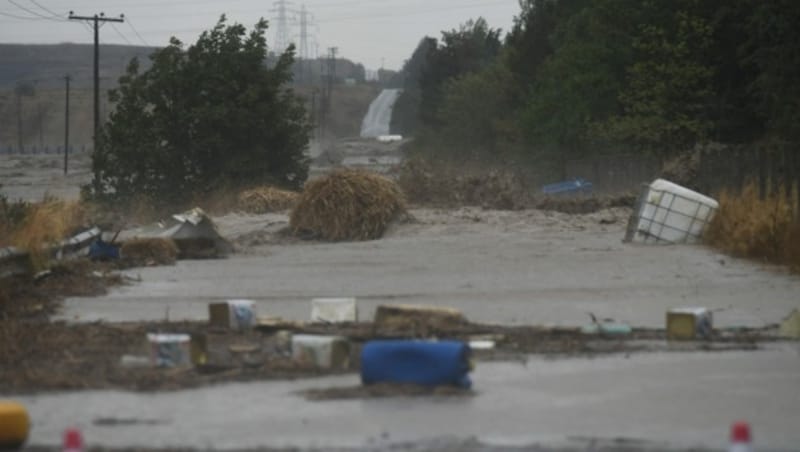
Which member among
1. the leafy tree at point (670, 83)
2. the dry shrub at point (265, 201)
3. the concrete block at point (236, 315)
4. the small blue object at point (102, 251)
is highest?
the leafy tree at point (670, 83)

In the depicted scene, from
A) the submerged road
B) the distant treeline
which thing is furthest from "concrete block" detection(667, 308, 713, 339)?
the distant treeline

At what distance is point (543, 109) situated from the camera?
75250mm

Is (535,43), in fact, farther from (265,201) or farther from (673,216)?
(673,216)

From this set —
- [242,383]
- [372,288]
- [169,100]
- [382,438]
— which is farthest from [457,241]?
[169,100]

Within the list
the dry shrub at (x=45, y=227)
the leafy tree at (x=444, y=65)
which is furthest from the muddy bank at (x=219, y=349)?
the leafy tree at (x=444, y=65)

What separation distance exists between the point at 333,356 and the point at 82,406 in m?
2.16

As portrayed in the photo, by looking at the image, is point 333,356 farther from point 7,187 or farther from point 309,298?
point 7,187

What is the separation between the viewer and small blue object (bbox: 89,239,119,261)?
25.8 metres

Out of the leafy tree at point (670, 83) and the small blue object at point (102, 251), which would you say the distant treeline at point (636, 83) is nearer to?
the leafy tree at point (670, 83)

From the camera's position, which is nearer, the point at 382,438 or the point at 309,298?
the point at 382,438

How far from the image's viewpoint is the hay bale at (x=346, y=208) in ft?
107

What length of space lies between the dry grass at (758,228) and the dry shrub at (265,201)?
17.8 m

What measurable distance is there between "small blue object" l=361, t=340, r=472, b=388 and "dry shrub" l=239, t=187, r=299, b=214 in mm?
31292

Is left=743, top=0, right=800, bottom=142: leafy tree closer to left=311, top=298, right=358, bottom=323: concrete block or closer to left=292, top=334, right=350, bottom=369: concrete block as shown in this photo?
left=311, top=298, right=358, bottom=323: concrete block
